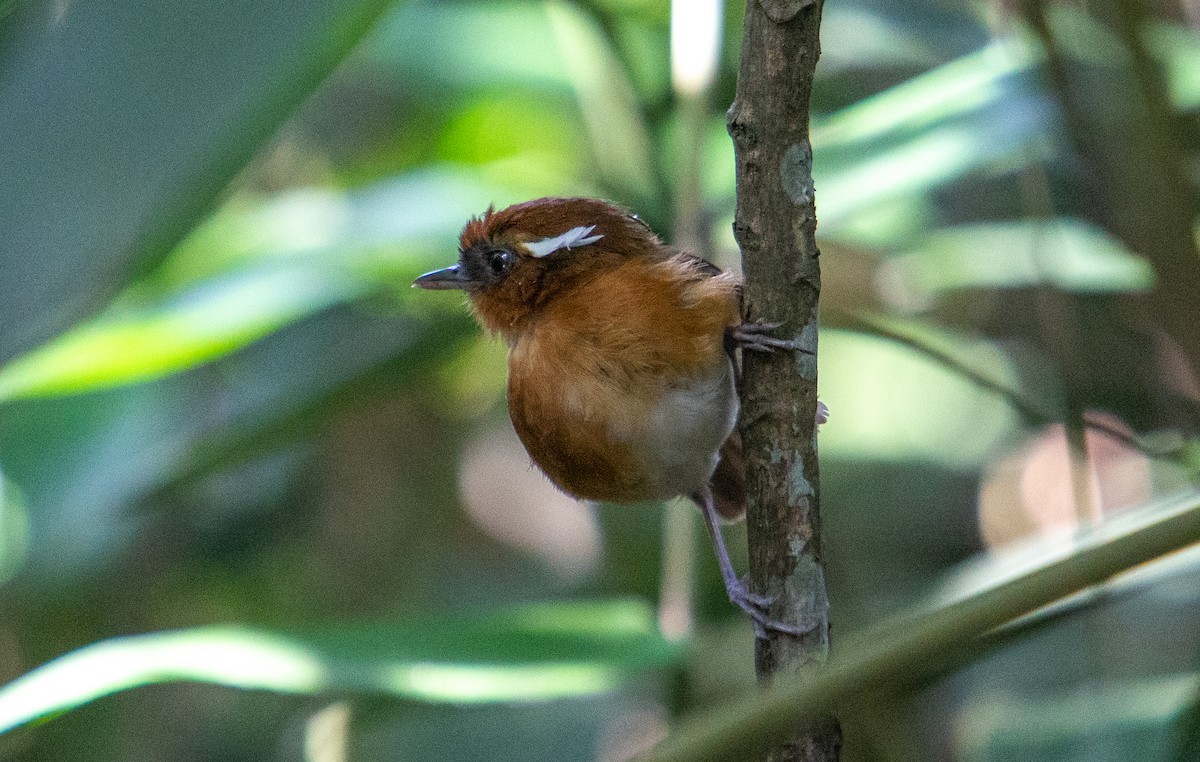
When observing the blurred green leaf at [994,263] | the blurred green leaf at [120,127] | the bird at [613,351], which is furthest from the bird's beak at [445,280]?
the blurred green leaf at [994,263]

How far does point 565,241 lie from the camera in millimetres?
2715

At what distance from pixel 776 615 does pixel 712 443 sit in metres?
0.68

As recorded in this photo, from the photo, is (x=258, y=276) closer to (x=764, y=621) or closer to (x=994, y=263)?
(x=764, y=621)

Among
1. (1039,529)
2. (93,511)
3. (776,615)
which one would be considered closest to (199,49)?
(776,615)

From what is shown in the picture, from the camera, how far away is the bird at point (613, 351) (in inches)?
96.4

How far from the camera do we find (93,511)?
289 cm

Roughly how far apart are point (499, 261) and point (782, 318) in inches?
42.7

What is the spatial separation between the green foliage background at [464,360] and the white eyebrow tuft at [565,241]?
0.58 m

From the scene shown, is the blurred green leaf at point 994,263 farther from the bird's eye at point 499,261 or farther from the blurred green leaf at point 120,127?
the blurred green leaf at point 120,127

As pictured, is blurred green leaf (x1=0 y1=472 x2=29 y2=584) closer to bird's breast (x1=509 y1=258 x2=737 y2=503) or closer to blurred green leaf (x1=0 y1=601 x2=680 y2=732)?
blurred green leaf (x1=0 y1=601 x2=680 y2=732)

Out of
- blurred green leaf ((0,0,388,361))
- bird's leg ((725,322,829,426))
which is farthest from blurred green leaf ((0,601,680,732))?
blurred green leaf ((0,0,388,361))

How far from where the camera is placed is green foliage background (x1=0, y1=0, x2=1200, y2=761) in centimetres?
147

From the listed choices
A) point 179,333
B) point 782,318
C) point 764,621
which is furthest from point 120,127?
point 179,333

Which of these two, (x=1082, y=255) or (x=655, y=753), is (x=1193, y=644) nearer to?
(x=1082, y=255)
